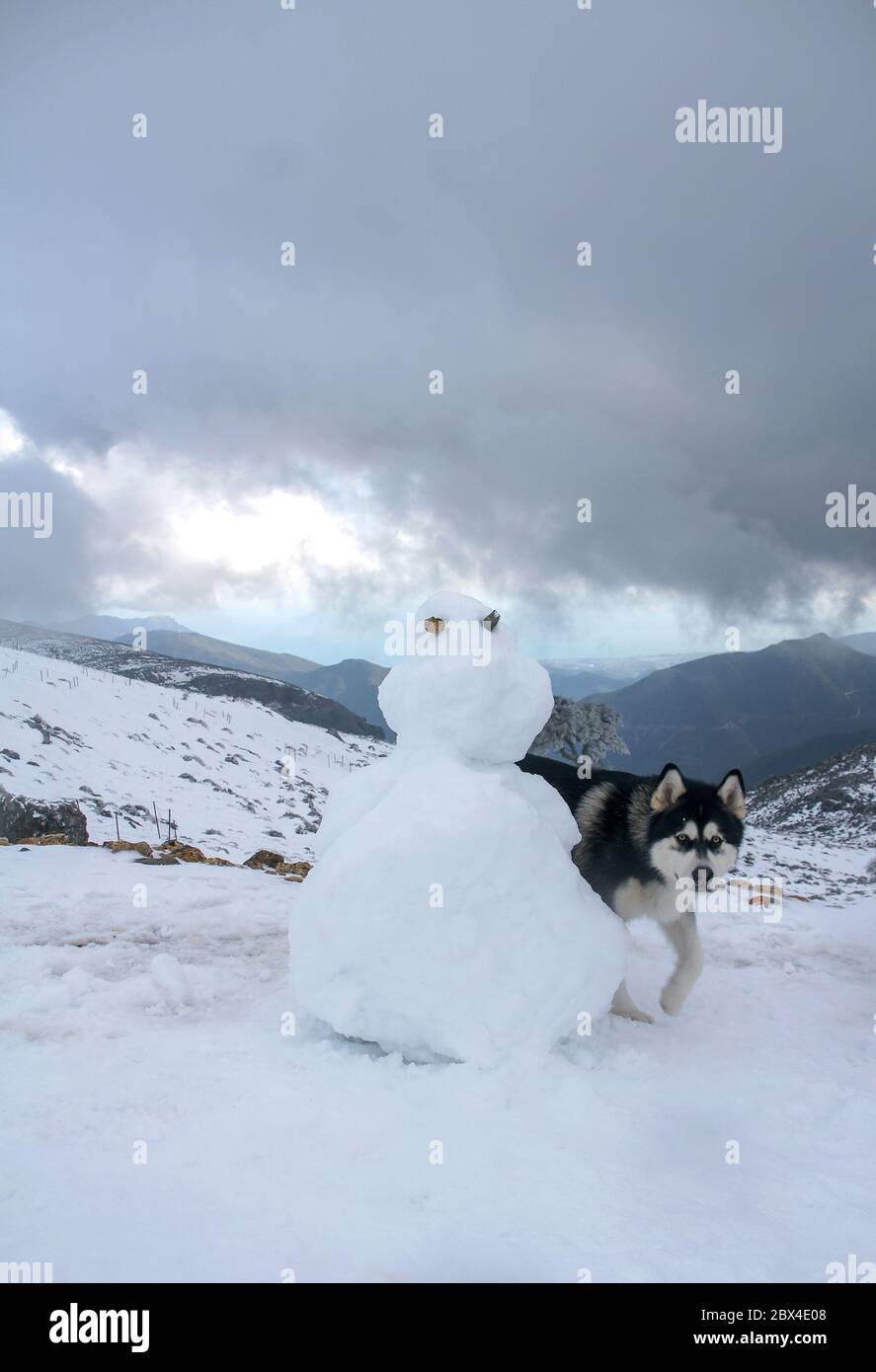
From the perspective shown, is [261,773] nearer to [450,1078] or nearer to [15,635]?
[450,1078]

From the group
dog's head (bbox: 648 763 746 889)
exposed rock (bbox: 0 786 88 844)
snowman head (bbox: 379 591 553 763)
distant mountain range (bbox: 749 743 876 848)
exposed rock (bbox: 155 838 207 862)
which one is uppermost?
snowman head (bbox: 379 591 553 763)

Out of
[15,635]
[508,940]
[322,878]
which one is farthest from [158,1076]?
[15,635]

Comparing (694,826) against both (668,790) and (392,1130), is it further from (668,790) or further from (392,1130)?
(392,1130)

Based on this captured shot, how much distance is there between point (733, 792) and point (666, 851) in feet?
2.33

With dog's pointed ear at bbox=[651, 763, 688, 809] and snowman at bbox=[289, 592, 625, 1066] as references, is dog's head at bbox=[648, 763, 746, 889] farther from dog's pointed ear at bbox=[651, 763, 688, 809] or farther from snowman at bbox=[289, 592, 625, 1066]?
snowman at bbox=[289, 592, 625, 1066]

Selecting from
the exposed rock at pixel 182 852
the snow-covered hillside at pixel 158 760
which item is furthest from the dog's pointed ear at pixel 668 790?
the snow-covered hillside at pixel 158 760

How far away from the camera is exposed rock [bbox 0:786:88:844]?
37.2 ft

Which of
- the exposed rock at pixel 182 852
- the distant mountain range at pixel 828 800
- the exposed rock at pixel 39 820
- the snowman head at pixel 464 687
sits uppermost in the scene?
the snowman head at pixel 464 687

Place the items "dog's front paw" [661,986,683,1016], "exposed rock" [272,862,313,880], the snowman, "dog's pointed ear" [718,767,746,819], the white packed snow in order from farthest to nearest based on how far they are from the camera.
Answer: "exposed rock" [272,862,313,880]
"dog's front paw" [661,986,683,1016]
"dog's pointed ear" [718,767,746,819]
the snowman
the white packed snow

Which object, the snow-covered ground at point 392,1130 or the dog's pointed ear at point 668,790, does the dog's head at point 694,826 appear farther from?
the snow-covered ground at point 392,1130

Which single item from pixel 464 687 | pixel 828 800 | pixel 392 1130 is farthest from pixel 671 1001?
pixel 828 800

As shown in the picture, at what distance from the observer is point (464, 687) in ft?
17.1

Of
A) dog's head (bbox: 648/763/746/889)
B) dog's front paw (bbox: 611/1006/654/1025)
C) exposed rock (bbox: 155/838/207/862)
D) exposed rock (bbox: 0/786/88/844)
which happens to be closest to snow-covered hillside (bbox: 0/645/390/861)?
exposed rock (bbox: 0/786/88/844)

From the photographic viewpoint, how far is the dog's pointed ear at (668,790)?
5652mm
